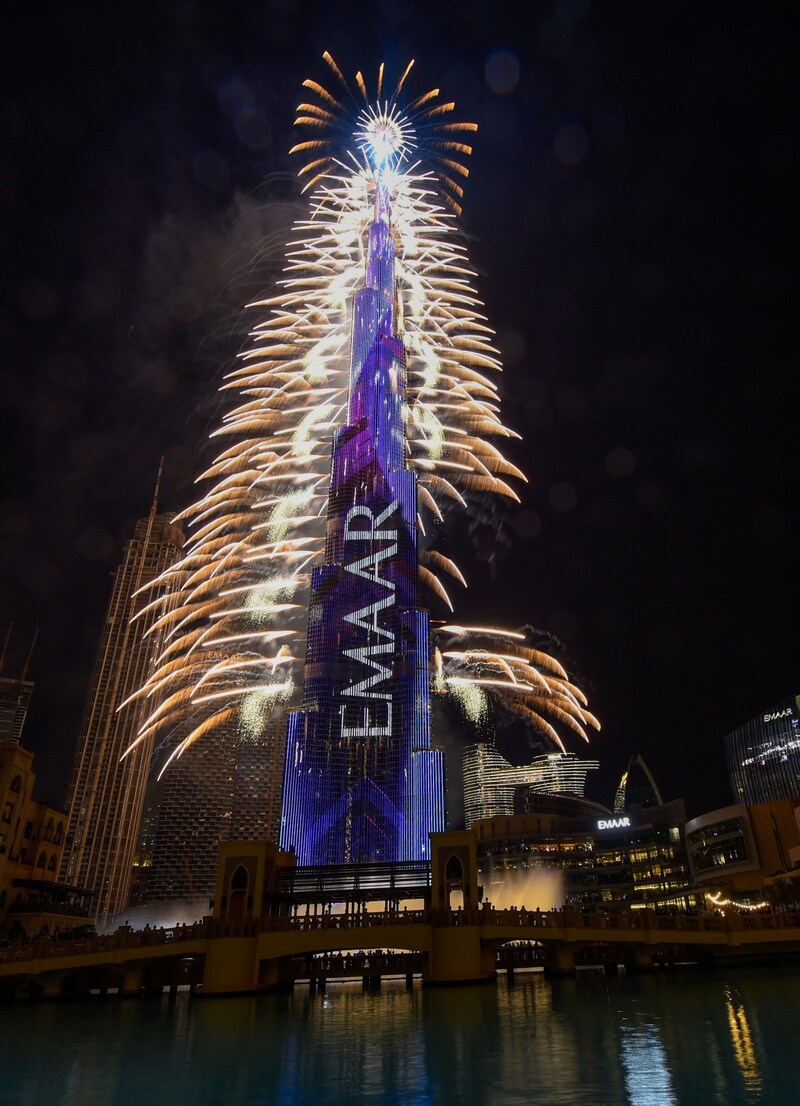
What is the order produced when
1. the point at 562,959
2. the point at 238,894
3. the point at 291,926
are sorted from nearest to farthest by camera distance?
the point at 291,926 → the point at 238,894 → the point at 562,959

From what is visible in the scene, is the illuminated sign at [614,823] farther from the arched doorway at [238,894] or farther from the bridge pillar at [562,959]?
the arched doorway at [238,894]

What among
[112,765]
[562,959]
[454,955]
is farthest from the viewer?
[112,765]

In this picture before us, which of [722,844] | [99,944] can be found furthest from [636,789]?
[99,944]

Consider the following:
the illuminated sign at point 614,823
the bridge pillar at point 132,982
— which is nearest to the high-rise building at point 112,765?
the illuminated sign at point 614,823

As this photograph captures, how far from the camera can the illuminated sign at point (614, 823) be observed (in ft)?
441

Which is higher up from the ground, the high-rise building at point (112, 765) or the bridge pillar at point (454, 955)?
the high-rise building at point (112, 765)

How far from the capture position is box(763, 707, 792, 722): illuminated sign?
414 feet

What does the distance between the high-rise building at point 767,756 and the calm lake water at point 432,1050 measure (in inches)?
3921

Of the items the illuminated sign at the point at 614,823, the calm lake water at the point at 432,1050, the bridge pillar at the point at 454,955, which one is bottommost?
the calm lake water at the point at 432,1050

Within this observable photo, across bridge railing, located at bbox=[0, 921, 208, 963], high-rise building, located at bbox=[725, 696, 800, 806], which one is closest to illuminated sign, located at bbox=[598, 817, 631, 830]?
high-rise building, located at bbox=[725, 696, 800, 806]

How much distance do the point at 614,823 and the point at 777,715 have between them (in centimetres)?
3224

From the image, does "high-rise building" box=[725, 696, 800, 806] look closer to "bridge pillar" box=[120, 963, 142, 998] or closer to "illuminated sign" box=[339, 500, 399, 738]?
"illuminated sign" box=[339, 500, 399, 738]

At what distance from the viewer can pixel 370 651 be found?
7675 cm

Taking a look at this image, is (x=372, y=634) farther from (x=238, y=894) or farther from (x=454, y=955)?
(x=454, y=955)
